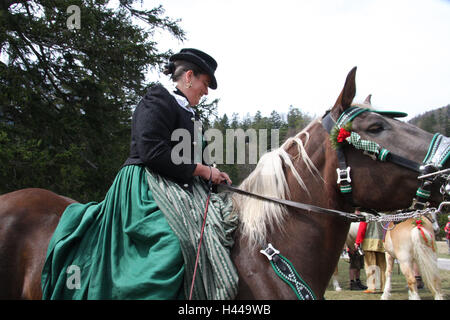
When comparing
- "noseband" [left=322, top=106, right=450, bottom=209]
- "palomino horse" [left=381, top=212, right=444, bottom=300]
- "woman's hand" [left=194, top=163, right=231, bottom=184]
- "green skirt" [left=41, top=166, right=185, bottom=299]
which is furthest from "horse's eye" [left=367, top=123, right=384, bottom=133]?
"palomino horse" [left=381, top=212, right=444, bottom=300]

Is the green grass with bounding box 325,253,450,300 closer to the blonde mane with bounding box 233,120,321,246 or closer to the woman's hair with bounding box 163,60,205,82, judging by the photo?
the blonde mane with bounding box 233,120,321,246

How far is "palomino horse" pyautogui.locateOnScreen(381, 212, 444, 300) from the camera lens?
23.9 ft

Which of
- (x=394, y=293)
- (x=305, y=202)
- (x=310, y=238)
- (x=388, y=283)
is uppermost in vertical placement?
(x=305, y=202)

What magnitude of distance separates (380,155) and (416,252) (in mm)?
6533

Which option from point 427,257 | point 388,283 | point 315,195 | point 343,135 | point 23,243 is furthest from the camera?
point 388,283

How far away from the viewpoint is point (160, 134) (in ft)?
7.83

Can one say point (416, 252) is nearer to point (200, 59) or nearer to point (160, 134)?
point (200, 59)

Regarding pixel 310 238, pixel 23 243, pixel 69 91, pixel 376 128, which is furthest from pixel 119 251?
pixel 69 91

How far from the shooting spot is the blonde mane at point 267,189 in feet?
7.91

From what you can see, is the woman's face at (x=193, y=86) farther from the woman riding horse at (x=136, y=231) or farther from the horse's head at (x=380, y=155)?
the horse's head at (x=380, y=155)

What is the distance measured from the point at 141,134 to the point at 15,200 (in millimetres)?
1474

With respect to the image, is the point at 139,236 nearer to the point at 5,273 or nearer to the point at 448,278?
the point at 5,273
